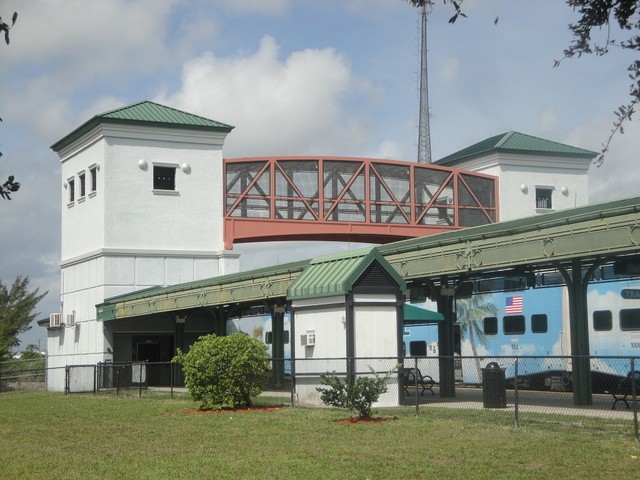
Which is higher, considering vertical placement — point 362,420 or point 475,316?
point 475,316

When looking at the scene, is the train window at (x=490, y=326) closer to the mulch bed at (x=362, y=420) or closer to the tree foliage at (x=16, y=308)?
the mulch bed at (x=362, y=420)

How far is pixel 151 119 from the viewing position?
52750 mm

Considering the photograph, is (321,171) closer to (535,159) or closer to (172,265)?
(172,265)

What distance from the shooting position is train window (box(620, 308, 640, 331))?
3064 cm

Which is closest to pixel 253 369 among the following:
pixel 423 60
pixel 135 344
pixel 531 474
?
pixel 531 474

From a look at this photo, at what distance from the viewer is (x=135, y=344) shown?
50.5 m

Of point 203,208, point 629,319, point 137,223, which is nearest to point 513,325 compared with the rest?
point 629,319

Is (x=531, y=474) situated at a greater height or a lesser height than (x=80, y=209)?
lesser

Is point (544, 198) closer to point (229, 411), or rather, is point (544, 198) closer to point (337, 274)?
point (337, 274)

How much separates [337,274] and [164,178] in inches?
1124

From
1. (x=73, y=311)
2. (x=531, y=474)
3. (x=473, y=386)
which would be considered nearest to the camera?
(x=531, y=474)

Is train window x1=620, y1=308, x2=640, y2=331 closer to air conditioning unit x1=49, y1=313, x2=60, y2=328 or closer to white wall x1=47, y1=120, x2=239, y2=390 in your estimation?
white wall x1=47, y1=120, x2=239, y2=390

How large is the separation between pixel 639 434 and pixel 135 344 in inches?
1416

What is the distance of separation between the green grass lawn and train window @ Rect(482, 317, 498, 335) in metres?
13.9
